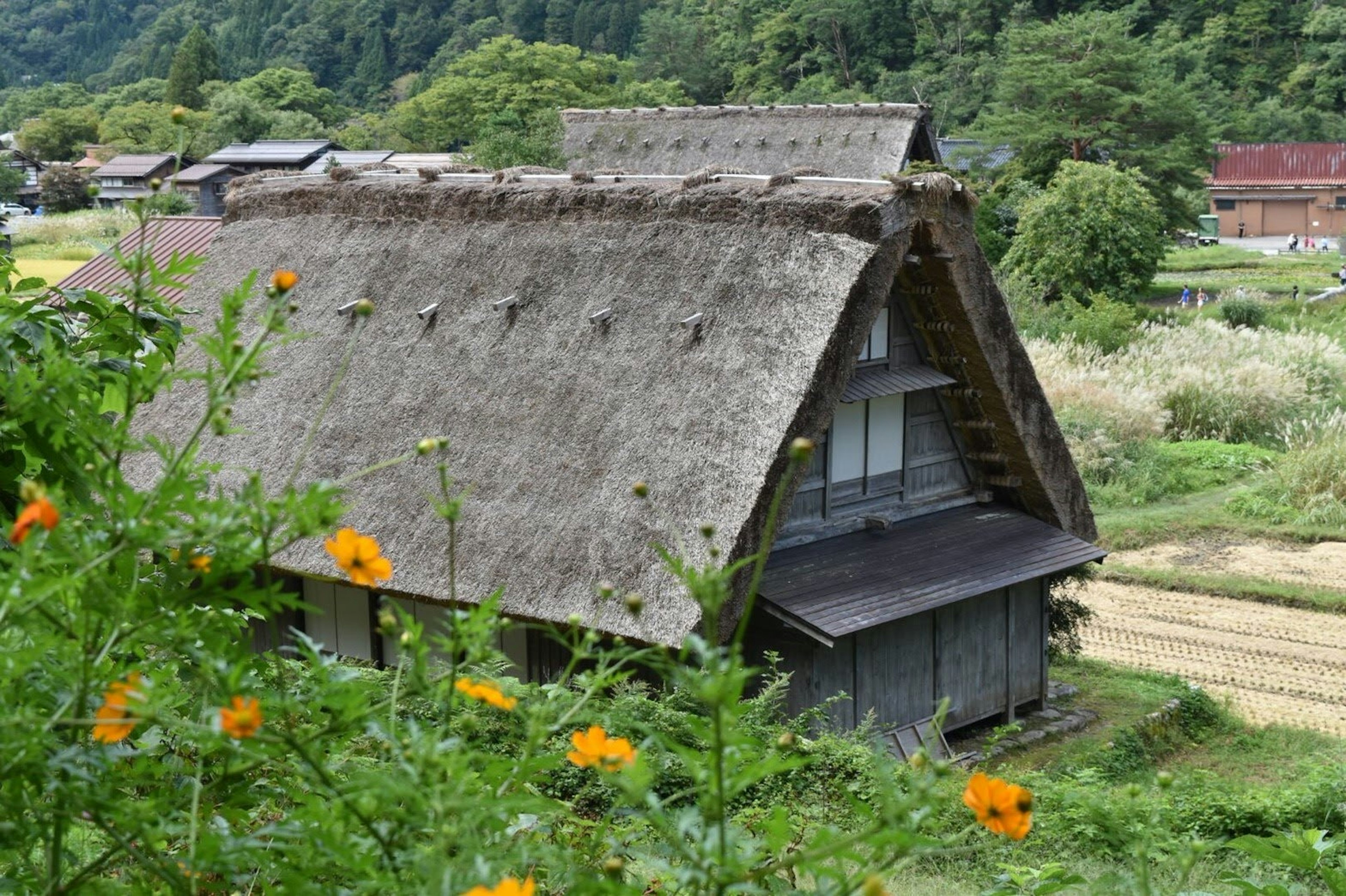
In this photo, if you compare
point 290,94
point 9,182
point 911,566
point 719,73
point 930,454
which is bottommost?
point 911,566

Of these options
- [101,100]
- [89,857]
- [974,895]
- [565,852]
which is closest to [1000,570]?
[974,895]

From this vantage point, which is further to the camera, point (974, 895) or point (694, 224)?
point (694, 224)

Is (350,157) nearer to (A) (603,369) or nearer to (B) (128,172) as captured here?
(B) (128,172)

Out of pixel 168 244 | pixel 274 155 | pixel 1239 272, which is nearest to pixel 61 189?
pixel 274 155

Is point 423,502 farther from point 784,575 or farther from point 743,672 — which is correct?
point 743,672

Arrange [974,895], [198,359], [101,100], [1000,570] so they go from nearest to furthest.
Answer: [974,895] < [1000,570] < [198,359] < [101,100]

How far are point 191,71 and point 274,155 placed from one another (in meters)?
21.1

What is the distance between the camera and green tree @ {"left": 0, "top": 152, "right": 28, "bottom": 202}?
48.1 metres

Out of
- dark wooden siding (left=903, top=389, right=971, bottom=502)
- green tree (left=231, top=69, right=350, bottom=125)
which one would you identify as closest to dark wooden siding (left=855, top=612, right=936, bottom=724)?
dark wooden siding (left=903, top=389, right=971, bottom=502)

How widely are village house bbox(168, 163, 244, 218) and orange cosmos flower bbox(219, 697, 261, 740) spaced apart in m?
43.7

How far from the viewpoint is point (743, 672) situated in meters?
2.10

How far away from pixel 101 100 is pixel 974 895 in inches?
2791

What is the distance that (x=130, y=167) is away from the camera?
50.2 m

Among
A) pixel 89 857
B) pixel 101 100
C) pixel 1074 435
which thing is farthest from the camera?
pixel 101 100
